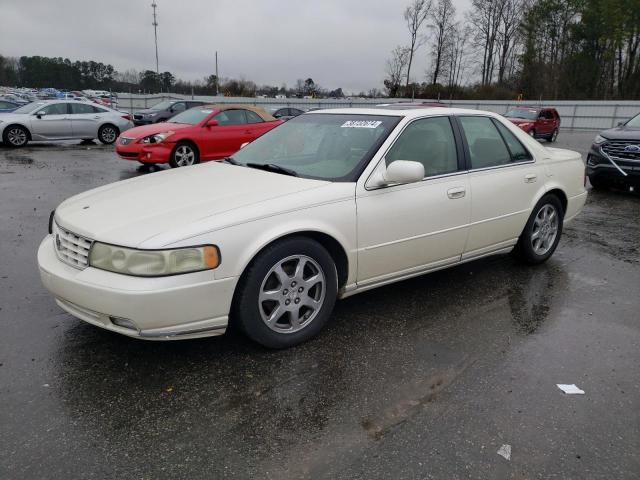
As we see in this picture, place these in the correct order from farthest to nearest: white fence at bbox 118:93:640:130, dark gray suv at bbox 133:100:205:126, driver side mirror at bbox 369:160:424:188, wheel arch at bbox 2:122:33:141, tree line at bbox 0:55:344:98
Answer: tree line at bbox 0:55:344:98 < white fence at bbox 118:93:640:130 < dark gray suv at bbox 133:100:205:126 < wheel arch at bbox 2:122:33:141 < driver side mirror at bbox 369:160:424:188

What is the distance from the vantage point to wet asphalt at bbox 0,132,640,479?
2.36 m

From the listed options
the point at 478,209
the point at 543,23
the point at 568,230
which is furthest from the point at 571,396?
the point at 543,23

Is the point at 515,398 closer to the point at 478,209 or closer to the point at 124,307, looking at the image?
the point at 478,209

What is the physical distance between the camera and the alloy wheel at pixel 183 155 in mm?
10633

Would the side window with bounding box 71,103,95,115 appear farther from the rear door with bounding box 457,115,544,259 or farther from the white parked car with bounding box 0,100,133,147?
the rear door with bounding box 457,115,544,259

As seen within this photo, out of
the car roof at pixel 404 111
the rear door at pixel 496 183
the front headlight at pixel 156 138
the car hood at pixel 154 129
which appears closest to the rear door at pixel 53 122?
the car hood at pixel 154 129

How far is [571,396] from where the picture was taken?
293cm

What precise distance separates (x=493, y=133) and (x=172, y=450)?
373 cm

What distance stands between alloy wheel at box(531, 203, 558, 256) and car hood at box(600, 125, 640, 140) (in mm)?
4988

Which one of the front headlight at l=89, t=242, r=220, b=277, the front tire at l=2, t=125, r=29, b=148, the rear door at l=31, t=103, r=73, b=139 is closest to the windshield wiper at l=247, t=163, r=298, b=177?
the front headlight at l=89, t=242, r=220, b=277

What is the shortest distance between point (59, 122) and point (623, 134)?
14.7m

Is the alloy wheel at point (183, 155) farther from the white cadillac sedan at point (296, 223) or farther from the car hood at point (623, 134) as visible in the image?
the car hood at point (623, 134)

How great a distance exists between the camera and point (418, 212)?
3830mm

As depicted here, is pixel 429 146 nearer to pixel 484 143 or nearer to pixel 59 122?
pixel 484 143
